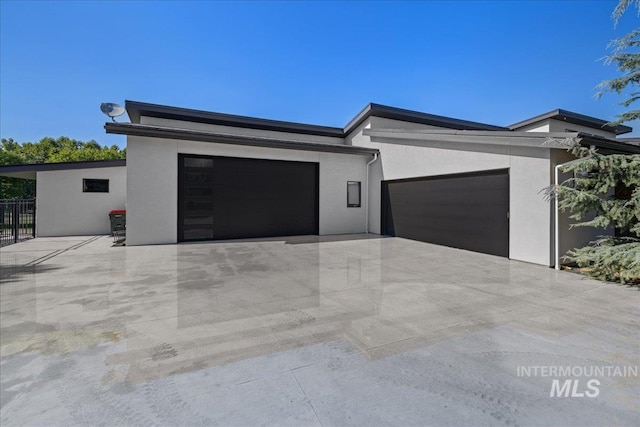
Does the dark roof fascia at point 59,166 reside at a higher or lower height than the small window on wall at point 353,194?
higher

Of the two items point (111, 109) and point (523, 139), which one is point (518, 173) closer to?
point (523, 139)

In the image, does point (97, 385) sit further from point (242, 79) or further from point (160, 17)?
point (242, 79)

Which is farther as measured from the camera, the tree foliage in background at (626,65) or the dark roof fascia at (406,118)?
the dark roof fascia at (406,118)

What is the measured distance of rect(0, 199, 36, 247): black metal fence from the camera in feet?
32.2

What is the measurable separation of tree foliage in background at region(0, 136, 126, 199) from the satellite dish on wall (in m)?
17.6

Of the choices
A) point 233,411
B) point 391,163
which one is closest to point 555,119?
point 391,163

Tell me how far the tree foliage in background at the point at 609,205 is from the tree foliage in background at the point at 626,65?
50.5 inches

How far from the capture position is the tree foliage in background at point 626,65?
17.0ft

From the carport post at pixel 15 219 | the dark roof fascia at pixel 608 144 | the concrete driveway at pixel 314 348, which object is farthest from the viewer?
the carport post at pixel 15 219

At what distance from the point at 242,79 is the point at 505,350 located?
1255 cm

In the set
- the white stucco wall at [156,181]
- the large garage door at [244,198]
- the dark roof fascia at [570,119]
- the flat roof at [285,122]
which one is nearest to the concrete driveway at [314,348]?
the white stucco wall at [156,181]

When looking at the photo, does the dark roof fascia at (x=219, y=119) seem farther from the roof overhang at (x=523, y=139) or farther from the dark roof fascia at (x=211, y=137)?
the roof overhang at (x=523, y=139)

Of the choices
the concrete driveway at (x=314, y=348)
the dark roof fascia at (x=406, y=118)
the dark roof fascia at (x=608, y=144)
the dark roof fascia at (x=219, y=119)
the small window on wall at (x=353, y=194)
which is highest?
the dark roof fascia at (x=406, y=118)

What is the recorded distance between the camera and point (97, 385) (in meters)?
2.04
